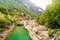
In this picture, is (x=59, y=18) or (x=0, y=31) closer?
(x=59, y=18)

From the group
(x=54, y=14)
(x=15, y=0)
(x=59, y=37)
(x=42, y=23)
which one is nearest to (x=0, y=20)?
(x=42, y=23)

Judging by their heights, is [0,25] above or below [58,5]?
above

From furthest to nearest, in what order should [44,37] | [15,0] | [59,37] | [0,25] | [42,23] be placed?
[15,0]
[42,23]
[0,25]
[44,37]
[59,37]

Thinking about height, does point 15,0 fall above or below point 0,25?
above

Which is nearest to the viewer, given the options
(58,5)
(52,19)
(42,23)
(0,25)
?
(58,5)

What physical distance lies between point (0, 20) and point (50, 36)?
9.62 metres

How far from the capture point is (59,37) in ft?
51.7

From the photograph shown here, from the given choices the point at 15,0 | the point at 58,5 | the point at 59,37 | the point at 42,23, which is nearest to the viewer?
the point at 59,37

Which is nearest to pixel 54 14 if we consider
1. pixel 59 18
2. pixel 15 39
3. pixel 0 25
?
pixel 59 18

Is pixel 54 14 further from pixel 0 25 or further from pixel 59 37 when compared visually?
pixel 0 25

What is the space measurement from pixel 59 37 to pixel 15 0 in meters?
101

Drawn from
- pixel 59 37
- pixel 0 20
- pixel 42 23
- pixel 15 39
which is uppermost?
pixel 0 20

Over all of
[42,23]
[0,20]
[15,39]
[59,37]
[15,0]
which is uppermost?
[15,0]

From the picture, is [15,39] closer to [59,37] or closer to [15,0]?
[59,37]
